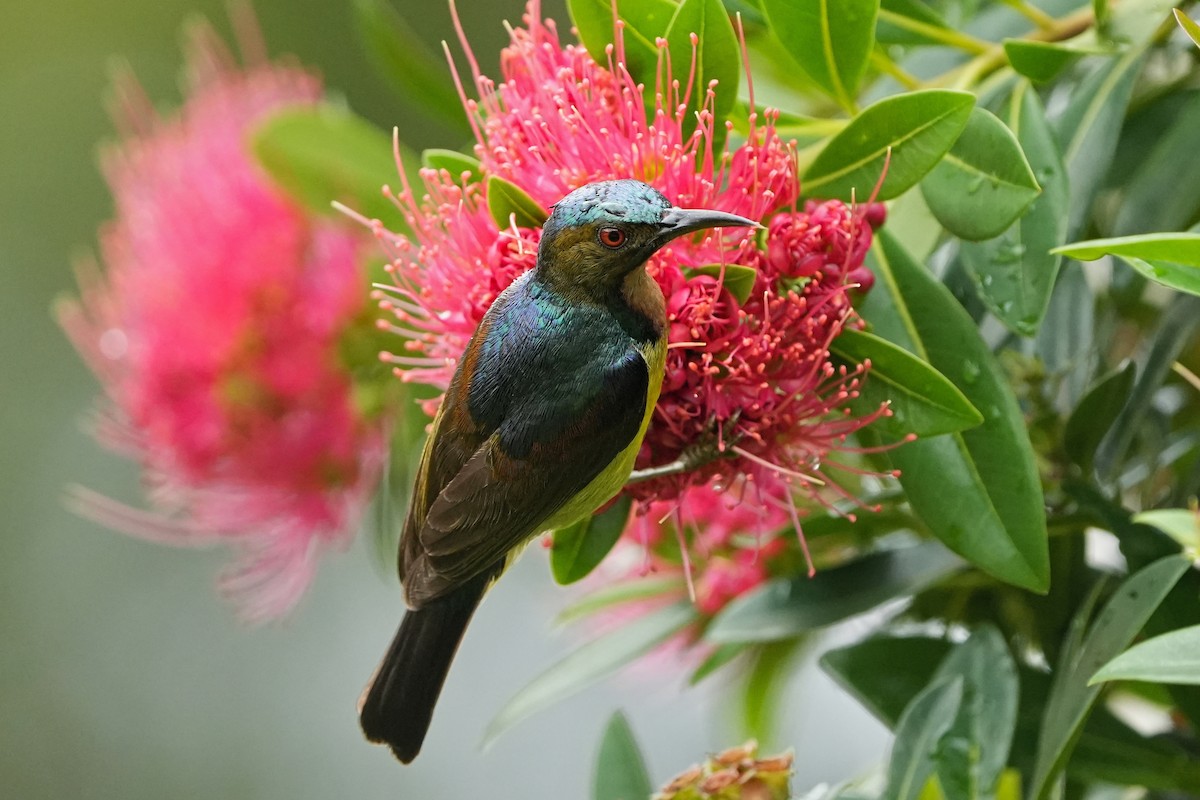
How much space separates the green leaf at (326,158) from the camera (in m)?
1.29

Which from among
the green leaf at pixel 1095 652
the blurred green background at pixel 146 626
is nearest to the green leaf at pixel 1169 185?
the green leaf at pixel 1095 652

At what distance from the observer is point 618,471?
804 mm

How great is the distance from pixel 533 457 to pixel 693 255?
0.17 m

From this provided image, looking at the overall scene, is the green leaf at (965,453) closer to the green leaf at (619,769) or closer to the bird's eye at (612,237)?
the bird's eye at (612,237)

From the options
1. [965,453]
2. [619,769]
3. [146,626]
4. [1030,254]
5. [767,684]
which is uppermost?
[1030,254]

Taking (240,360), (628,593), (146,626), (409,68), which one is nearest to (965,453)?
(628,593)

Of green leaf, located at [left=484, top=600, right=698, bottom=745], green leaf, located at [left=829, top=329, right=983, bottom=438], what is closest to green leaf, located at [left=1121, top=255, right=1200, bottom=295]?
green leaf, located at [left=829, top=329, right=983, bottom=438]

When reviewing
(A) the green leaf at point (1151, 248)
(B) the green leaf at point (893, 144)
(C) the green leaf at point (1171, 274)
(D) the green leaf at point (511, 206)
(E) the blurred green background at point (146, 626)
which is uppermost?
(D) the green leaf at point (511, 206)

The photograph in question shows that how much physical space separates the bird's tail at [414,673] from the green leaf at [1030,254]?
1.41 ft

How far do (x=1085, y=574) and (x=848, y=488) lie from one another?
0.66 feet

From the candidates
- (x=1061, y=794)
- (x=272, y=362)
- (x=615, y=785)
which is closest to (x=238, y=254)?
(x=272, y=362)

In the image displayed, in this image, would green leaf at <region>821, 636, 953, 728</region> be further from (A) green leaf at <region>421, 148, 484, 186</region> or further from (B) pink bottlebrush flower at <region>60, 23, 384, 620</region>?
(B) pink bottlebrush flower at <region>60, 23, 384, 620</region>

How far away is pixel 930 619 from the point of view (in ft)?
3.49

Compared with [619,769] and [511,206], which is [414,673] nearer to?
[619,769]
